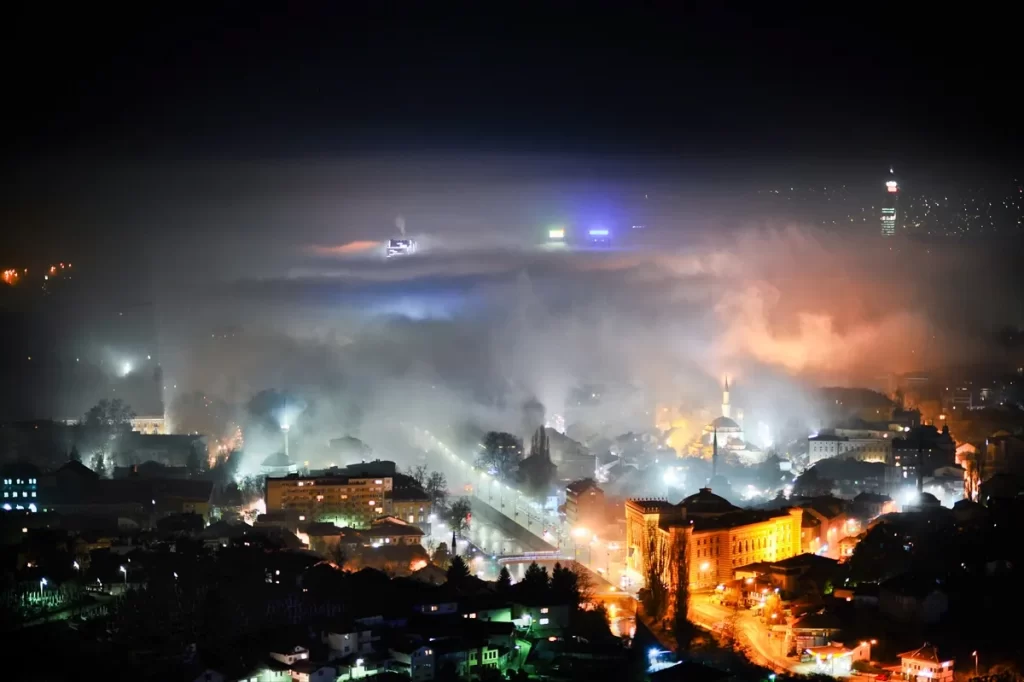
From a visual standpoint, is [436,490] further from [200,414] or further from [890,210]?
[890,210]

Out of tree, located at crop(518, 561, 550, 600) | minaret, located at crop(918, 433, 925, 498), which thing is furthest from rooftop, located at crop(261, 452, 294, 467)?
minaret, located at crop(918, 433, 925, 498)

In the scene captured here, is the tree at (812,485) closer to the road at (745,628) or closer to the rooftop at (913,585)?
the road at (745,628)

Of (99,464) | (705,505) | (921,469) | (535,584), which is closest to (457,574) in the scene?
(535,584)

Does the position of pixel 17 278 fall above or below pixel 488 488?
above

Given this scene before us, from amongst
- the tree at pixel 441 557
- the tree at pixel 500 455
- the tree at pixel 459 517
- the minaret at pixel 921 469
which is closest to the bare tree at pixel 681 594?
the tree at pixel 441 557

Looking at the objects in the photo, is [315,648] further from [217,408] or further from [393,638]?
[217,408]

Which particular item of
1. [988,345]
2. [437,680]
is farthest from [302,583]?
[988,345]
